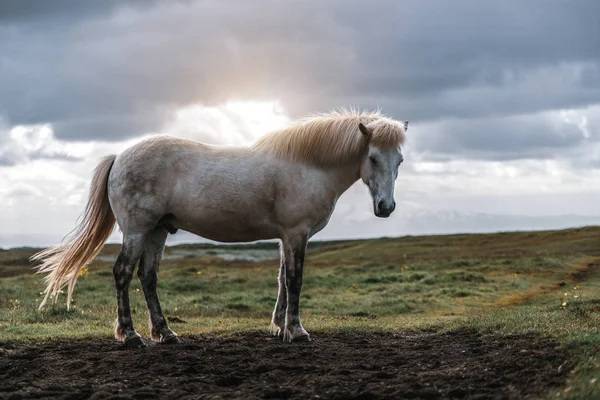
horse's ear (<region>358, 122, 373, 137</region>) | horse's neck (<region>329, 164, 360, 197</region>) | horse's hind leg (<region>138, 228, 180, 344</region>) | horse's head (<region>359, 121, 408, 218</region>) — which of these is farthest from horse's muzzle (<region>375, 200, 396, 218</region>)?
horse's hind leg (<region>138, 228, 180, 344</region>)

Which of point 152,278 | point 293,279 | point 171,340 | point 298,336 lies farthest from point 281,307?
point 152,278

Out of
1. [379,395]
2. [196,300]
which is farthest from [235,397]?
[196,300]

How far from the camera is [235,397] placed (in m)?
7.19

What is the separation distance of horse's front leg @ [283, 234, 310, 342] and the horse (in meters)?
0.02

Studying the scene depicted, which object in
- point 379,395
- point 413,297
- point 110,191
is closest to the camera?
point 379,395

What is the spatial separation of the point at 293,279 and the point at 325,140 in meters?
2.34

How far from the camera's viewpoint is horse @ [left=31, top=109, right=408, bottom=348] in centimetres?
1073

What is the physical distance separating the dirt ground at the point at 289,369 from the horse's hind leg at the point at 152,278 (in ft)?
2.00

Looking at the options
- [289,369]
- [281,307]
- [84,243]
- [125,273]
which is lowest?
[289,369]

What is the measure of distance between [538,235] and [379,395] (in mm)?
62533

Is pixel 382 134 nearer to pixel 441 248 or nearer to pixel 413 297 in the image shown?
pixel 413 297

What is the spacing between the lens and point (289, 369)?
8648mm

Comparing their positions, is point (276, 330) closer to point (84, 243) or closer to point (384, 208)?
point (384, 208)

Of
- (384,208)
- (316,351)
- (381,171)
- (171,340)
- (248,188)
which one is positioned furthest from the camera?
(171,340)
